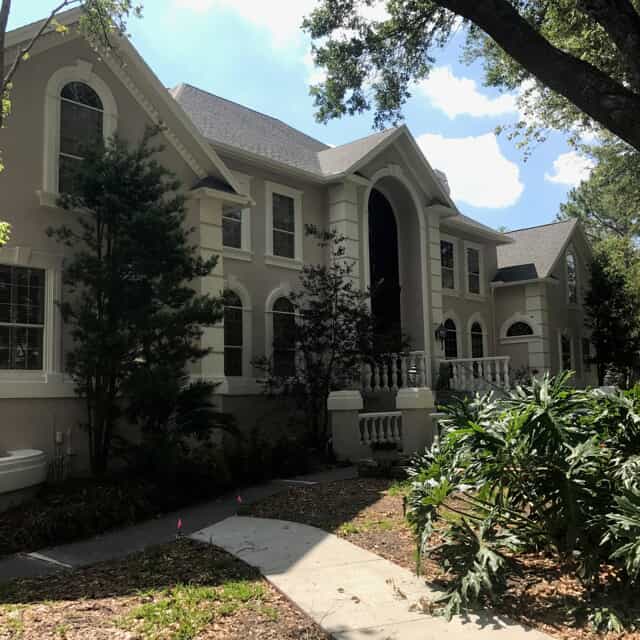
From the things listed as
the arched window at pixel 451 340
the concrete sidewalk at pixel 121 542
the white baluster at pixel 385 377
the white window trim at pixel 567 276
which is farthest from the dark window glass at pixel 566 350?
the concrete sidewalk at pixel 121 542

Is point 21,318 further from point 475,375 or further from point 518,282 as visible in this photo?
point 518,282

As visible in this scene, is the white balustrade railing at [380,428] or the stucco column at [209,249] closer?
the stucco column at [209,249]

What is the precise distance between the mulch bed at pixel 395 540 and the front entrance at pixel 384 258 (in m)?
9.70

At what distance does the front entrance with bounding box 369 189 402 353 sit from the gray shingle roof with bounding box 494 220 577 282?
5950mm


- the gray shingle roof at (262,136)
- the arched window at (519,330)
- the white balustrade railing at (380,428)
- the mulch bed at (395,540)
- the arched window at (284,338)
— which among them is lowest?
the mulch bed at (395,540)

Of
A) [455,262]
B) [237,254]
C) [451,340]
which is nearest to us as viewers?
[237,254]

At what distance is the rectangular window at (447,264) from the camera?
867 inches

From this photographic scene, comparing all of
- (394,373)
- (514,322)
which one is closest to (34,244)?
(394,373)

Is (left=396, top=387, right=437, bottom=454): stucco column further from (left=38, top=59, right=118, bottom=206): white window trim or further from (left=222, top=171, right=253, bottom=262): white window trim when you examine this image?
(left=38, top=59, right=118, bottom=206): white window trim

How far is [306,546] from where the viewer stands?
6844mm

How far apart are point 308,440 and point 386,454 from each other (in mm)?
1710

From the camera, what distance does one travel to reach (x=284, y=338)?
1485cm

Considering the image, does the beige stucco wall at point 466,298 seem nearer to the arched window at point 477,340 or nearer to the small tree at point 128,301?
the arched window at point 477,340

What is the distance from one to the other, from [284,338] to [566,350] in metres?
14.8
